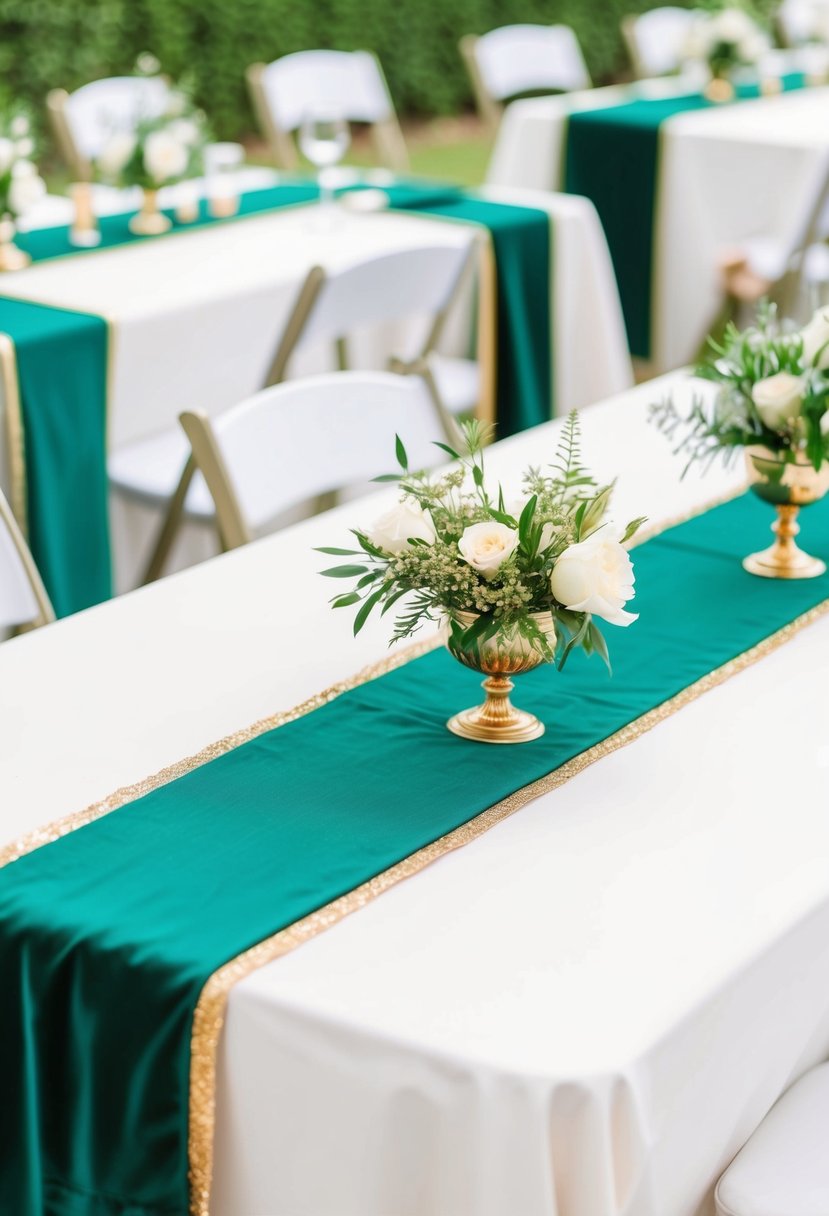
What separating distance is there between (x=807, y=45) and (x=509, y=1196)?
18.8 ft

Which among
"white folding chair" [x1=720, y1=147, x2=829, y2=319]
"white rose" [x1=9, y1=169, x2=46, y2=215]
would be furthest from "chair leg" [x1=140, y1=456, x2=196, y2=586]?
"white folding chair" [x1=720, y1=147, x2=829, y2=319]

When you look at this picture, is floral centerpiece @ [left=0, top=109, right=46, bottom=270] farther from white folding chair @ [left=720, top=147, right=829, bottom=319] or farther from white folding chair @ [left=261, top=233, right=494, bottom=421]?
white folding chair @ [left=720, top=147, right=829, bottom=319]

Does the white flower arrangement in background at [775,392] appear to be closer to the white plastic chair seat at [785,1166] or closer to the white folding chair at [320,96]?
the white plastic chair seat at [785,1166]

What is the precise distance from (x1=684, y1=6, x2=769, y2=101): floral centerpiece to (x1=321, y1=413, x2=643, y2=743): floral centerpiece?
170 inches

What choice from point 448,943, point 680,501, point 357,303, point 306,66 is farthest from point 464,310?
point 448,943

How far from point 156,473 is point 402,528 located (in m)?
→ 1.85

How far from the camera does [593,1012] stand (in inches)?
47.7

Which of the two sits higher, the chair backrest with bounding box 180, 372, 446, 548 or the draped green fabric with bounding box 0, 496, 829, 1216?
the chair backrest with bounding box 180, 372, 446, 548

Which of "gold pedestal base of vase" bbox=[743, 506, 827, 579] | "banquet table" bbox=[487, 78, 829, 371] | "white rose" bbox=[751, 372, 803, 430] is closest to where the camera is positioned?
"white rose" bbox=[751, 372, 803, 430]

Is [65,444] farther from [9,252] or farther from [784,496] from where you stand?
[784,496]

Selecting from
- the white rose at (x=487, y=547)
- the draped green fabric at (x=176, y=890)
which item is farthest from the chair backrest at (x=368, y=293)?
the white rose at (x=487, y=547)

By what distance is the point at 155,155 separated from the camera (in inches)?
155

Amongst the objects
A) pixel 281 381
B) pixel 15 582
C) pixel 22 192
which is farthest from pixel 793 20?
pixel 15 582

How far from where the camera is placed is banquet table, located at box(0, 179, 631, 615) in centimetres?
320
